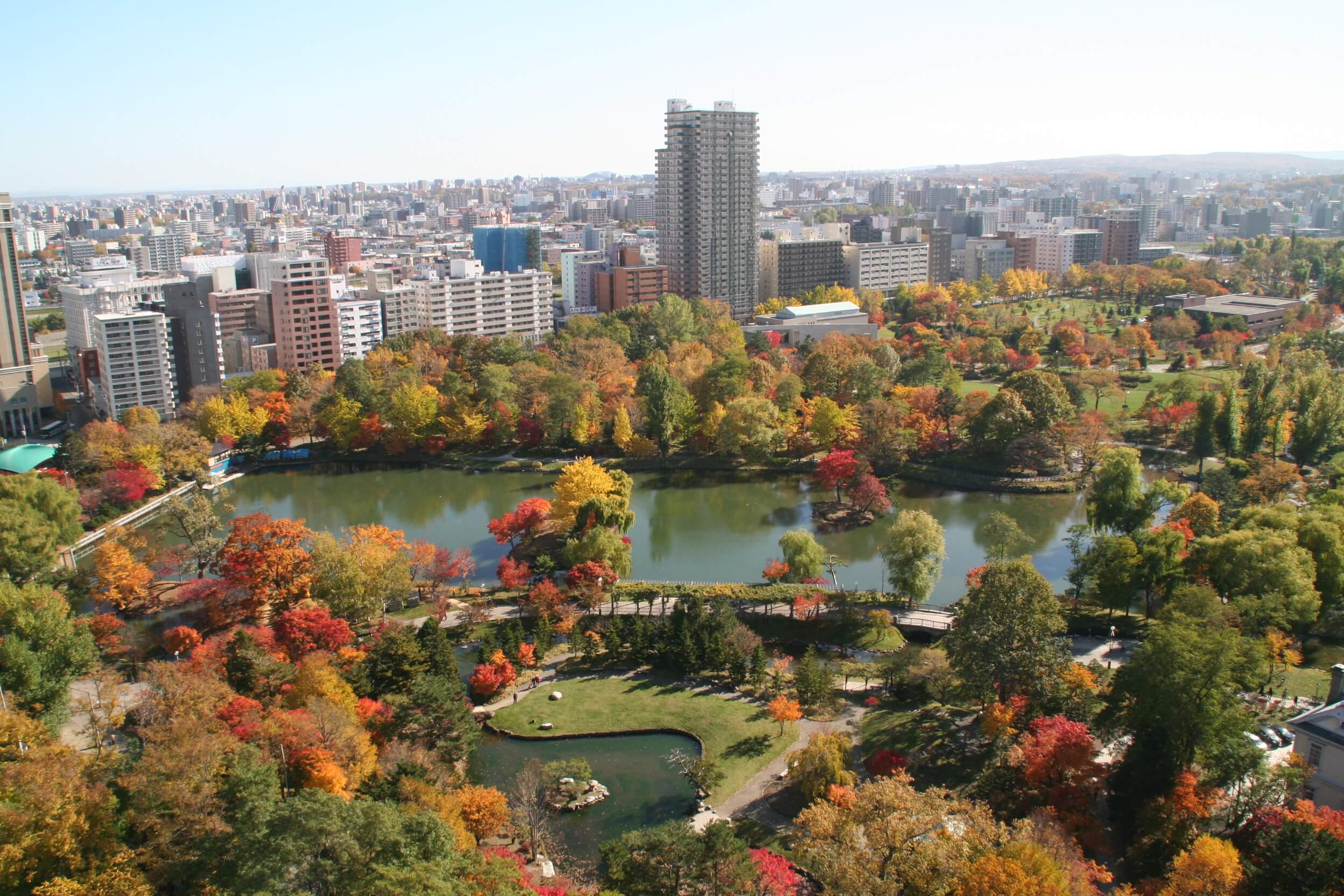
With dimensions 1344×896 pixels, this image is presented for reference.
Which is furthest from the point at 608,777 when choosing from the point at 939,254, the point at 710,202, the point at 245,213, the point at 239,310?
the point at 245,213

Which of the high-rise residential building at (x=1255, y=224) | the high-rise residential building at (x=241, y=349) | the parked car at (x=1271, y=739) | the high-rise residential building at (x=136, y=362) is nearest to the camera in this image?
the parked car at (x=1271, y=739)

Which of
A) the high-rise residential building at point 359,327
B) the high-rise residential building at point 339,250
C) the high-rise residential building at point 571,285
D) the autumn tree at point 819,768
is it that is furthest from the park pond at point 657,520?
the high-rise residential building at point 339,250

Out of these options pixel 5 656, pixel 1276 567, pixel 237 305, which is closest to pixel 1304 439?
Result: pixel 1276 567

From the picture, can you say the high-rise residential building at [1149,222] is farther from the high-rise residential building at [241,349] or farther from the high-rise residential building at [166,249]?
the high-rise residential building at [166,249]

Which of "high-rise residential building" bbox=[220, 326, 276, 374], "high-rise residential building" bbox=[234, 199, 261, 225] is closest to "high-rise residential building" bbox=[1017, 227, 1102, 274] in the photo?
"high-rise residential building" bbox=[220, 326, 276, 374]

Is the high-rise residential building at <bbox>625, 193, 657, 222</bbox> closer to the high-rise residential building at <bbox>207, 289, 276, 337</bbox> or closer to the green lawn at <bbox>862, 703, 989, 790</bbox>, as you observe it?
the high-rise residential building at <bbox>207, 289, 276, 337</bbox>

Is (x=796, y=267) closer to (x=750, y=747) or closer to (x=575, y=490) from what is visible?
(x=575, y=490)
